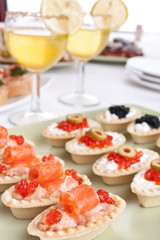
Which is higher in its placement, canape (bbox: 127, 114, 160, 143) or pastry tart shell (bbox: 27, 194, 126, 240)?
pastry tart shell (bbox: 27, 194, 126, 240)

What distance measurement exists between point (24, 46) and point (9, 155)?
2.75ft

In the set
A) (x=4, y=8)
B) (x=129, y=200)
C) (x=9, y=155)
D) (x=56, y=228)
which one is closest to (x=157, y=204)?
(x=129, y=200)

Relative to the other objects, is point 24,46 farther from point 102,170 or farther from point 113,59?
point 113,59

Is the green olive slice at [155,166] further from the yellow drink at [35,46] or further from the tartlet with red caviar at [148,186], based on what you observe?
the yellow drink at [35,46]

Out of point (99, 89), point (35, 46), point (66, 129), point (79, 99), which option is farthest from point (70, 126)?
point (99, 89)

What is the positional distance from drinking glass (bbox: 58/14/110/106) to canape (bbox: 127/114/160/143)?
636 mm

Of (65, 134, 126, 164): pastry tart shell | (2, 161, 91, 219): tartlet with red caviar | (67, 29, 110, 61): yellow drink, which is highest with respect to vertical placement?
(67, 29, 110, 61): yellow drink

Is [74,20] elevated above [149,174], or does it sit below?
above

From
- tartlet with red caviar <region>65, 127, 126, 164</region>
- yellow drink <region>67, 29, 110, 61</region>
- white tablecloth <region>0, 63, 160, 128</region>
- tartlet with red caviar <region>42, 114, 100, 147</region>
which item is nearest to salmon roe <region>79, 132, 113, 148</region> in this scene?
tartlet with red caviar <region>65, 127, 126, 164</region>

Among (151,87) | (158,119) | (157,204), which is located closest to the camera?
(157,204)

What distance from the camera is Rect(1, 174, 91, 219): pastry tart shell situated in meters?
1.18

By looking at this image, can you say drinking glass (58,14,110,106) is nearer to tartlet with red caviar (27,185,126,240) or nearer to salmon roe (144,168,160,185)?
salmon roe (144,168,160,185)

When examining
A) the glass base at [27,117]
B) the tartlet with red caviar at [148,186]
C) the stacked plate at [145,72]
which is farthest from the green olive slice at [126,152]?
the stacked plate at [145,72]

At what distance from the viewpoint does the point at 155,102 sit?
267 cm
